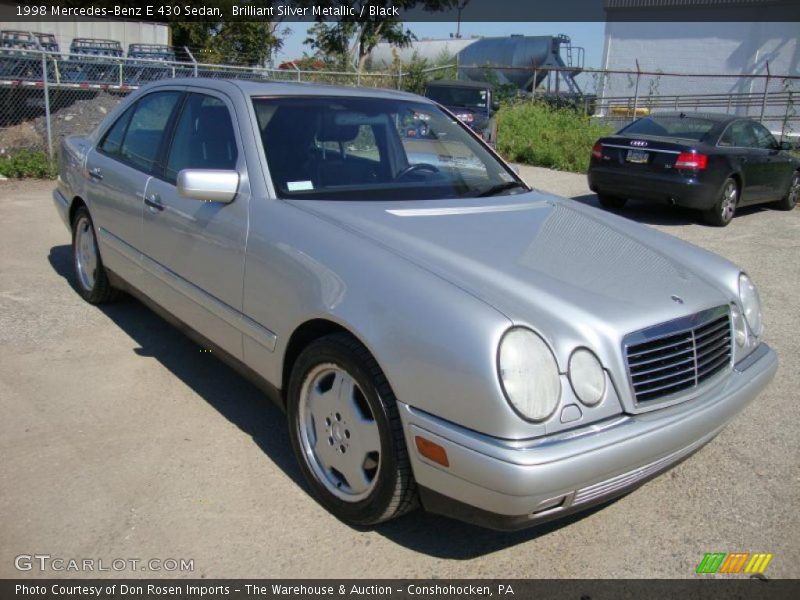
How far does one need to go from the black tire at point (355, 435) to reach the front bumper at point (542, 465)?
3.1 inches

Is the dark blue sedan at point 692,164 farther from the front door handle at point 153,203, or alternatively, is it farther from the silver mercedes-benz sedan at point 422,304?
the front door handle at point 153,203

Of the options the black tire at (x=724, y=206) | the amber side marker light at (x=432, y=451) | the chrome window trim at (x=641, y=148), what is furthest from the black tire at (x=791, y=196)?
the amber side marker light at (x=432, y=451)

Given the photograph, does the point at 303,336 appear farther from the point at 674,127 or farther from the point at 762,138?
the point at 762,138

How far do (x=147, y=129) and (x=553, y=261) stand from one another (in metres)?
2.83

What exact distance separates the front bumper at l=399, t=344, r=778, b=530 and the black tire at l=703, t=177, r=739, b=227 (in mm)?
7993

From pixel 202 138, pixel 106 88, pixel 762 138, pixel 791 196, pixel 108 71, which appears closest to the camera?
pixel 202 138

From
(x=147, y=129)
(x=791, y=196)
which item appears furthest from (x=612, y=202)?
(x=147, y=129)

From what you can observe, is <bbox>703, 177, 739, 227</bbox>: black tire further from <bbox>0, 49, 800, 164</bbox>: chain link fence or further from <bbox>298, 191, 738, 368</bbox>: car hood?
<bbox>298, 191, 738, 368</bbox>: car hood

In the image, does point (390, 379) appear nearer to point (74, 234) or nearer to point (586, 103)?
point (74, 234)

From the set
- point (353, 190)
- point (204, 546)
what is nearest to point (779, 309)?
point (353, 190)

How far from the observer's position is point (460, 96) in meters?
16.2

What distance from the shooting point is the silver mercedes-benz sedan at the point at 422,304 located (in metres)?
2.53

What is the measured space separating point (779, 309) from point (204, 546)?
5.24 meters

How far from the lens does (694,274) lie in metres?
3.38
